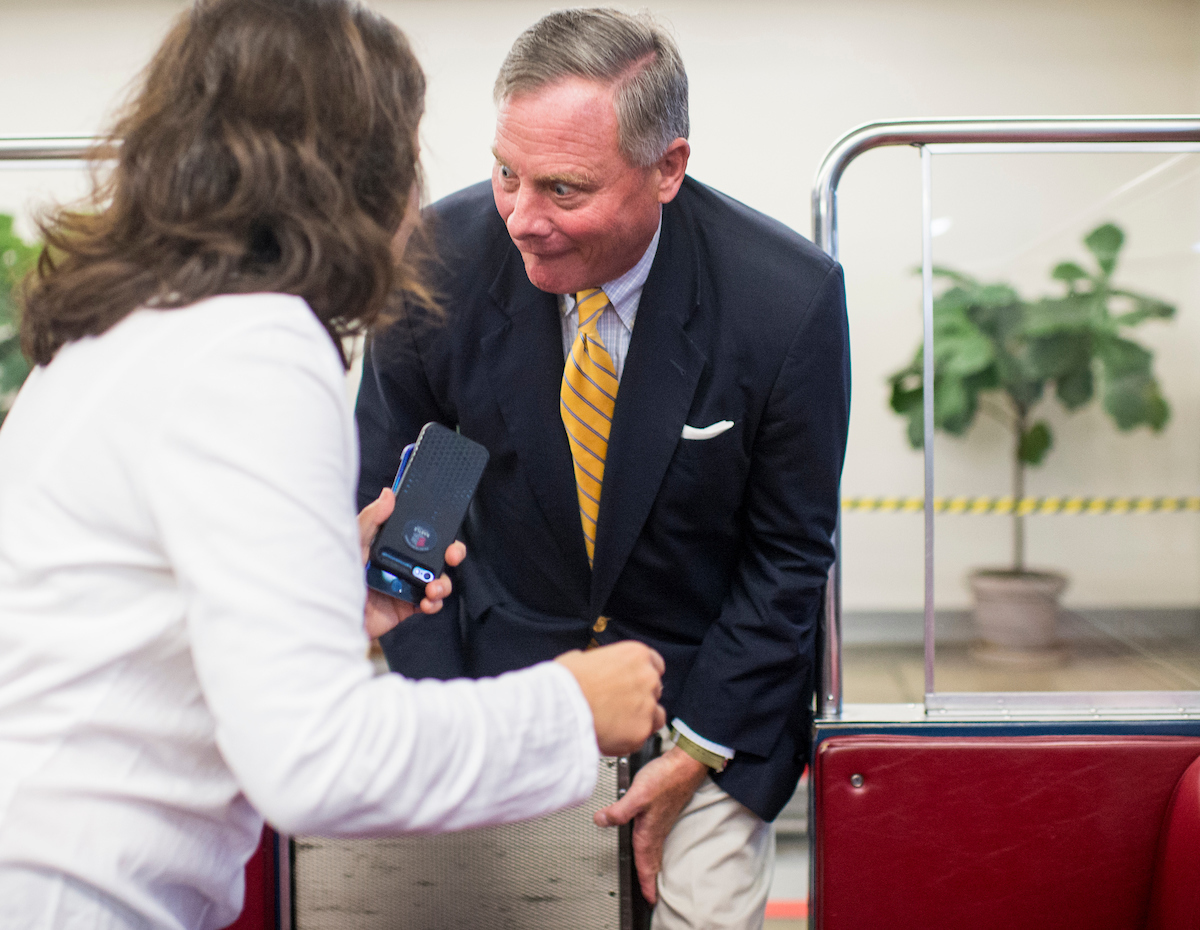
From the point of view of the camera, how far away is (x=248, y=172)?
646 millimetres

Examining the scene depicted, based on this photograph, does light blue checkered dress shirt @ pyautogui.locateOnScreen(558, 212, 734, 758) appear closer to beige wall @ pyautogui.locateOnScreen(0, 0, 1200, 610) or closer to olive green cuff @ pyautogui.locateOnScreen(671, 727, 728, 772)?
olive green cuff @ pyautogui.locateOnScreen(671, 727, 728, 772)

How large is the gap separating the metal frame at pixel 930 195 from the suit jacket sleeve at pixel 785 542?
6 centimetres

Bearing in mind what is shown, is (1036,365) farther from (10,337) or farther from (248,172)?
(248,172)

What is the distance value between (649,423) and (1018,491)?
432cm

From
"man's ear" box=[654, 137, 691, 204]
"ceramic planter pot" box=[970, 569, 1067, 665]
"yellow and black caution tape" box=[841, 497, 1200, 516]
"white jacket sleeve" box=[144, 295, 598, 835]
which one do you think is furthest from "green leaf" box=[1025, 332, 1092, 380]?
"white jacket sleeve" box=[144, 295, 598, 835]

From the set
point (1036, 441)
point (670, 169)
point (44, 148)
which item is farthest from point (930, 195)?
point (1036, 441)

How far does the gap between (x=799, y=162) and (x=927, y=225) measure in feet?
12.9

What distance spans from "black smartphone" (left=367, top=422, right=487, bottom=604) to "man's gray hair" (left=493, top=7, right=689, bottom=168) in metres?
0.45

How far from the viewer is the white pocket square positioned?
1212mm

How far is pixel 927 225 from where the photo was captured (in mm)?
1311

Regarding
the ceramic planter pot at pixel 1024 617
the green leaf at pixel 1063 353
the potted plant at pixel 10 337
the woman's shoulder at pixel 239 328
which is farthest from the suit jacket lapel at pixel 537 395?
the green leaf at pixel 1063 353

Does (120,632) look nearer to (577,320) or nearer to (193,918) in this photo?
(193,918)

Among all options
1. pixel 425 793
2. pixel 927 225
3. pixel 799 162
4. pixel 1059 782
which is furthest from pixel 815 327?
pixel 799 162

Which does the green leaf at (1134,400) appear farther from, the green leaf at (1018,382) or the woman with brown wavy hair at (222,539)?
the woman with brown wavy hair at (222,539)
